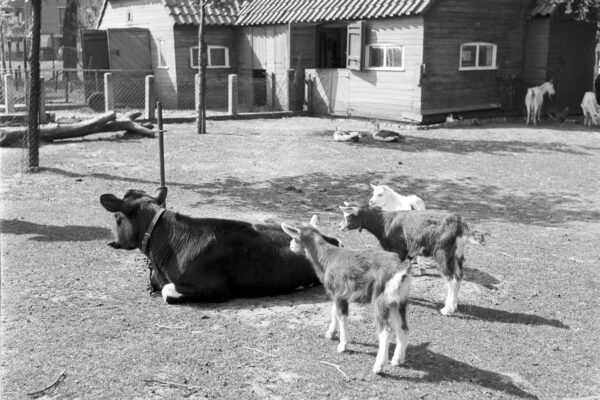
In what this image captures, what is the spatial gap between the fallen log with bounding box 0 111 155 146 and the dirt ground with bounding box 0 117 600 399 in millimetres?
2585

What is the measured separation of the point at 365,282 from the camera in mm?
5203

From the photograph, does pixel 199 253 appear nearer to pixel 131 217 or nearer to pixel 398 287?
pixel 131 217

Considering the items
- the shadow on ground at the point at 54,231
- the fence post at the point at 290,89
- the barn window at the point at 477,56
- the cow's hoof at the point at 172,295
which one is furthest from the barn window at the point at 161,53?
the cow's hoof at the point at 172,295

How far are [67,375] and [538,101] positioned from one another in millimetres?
19950

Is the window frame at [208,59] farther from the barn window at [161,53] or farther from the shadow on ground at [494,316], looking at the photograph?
the shadow on ground at [494,316]

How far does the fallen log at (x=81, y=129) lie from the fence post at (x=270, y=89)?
27.4 feet

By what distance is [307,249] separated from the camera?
572 centimetres

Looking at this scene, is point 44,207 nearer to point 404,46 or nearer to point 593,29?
point 404,46

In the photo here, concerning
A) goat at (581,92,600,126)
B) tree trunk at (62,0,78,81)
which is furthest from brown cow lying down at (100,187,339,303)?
tree trunk at (62,0,78,81)

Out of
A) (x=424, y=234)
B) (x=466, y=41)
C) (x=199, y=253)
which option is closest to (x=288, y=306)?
(x=199, y=253)

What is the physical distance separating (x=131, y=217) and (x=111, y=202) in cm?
24

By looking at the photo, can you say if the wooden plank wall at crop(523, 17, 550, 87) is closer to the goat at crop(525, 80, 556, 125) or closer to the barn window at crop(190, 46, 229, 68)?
the goat at crop(525, 80, 556, 125)

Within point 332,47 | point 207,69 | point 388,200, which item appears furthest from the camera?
point 332,47

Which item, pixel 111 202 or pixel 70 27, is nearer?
pixel 111 202
